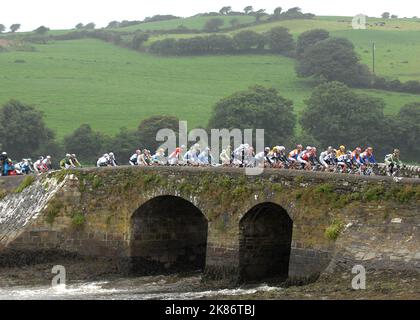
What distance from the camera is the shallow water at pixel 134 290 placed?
44344 millimetres

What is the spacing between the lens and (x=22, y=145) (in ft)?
341

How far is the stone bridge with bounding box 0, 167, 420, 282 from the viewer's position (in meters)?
40.6

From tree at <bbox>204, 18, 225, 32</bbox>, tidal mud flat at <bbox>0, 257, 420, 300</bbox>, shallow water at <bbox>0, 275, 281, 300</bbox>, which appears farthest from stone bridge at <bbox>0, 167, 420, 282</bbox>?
tree at <bbox>204, 18, 225, 32</bbox>

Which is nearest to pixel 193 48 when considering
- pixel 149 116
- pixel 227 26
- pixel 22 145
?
pixel 227 26

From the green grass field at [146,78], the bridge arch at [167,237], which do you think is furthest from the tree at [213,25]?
the bridge arch at [167,237]

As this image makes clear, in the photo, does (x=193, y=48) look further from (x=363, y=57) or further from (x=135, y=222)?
(x=135, y=222)

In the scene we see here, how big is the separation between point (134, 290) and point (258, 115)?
191 feet

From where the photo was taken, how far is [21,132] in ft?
341

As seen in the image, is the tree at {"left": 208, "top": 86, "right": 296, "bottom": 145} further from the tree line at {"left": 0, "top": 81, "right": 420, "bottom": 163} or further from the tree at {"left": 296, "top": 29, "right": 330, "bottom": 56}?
the tree at {"left": 296, "top": 29, "right": 330, "bottom": 56}

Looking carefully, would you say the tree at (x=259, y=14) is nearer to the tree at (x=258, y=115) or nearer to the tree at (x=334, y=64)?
the tree at (x=334, y=64)

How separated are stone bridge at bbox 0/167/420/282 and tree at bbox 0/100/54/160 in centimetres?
4642

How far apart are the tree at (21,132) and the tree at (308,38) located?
49292 mm

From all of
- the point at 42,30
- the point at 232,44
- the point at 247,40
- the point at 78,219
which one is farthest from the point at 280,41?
the point at 78,219

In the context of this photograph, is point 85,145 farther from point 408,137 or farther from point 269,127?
point 408,137
